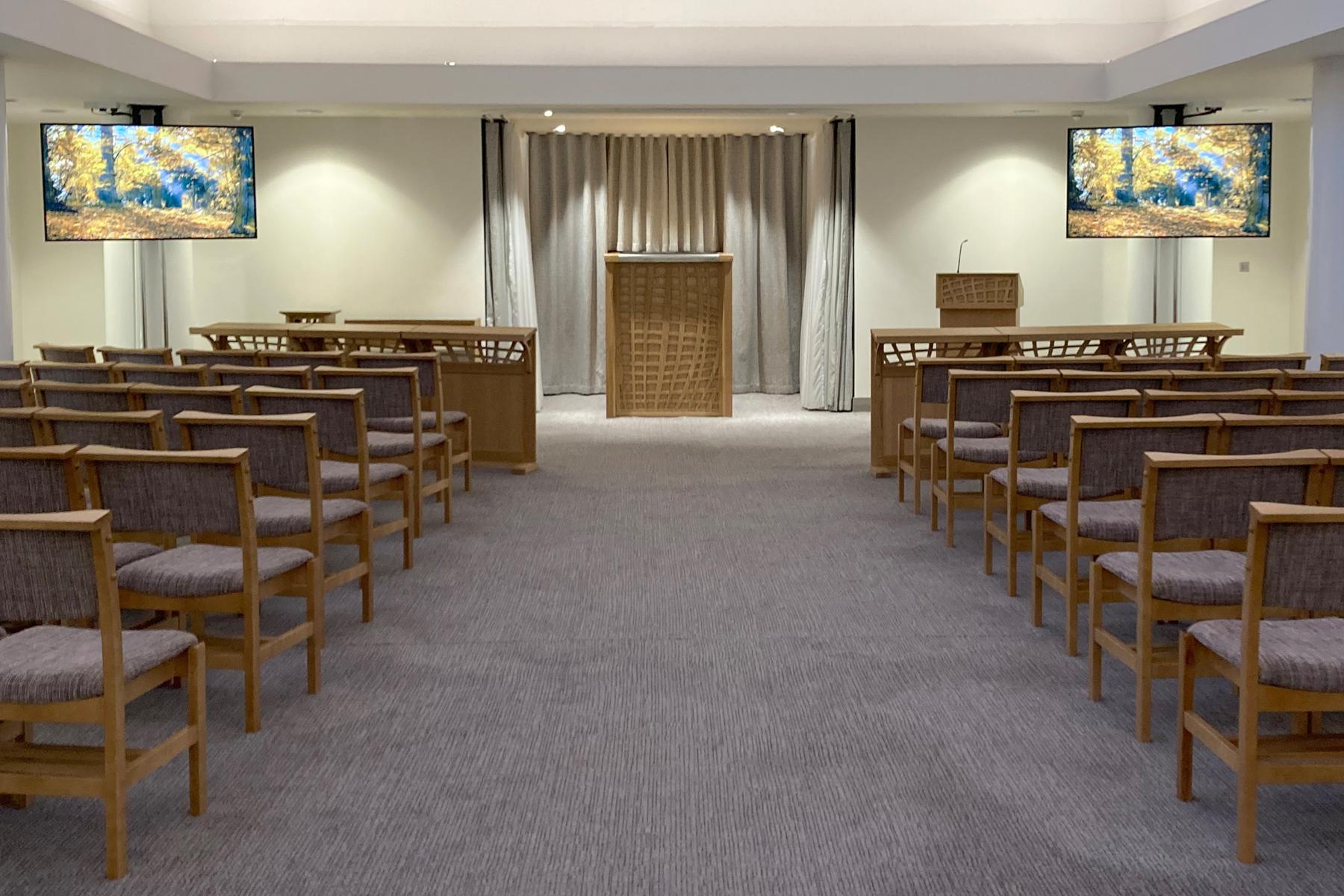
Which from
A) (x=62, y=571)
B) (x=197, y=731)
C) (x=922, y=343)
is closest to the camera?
(x=62, y=571)

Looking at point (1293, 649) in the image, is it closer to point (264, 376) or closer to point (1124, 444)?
point (1124, 444)

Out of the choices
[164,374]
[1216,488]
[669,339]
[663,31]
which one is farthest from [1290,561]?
[663,31]

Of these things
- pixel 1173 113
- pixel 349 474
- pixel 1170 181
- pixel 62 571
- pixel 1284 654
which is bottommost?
pixel 1284 654

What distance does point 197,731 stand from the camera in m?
3.51

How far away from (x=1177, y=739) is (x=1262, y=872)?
49 centimetres

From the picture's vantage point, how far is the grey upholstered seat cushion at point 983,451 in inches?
262

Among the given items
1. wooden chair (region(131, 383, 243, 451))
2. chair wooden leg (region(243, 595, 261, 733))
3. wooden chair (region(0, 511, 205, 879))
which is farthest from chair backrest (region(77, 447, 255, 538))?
wooden chair (region(131, 383, 243, 451))

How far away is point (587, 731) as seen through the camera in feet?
13.6

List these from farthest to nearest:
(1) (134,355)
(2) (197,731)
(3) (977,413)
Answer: (1) (134,355) → (3) (977,413) → (2) (197,731)

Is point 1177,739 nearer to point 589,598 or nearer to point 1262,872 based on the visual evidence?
point 1262,872

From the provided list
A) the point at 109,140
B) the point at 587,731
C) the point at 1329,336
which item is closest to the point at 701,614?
the point at 587,731

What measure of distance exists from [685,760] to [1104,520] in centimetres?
184

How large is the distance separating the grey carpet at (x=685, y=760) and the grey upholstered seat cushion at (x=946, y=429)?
1.02 m

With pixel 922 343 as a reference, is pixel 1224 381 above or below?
below
